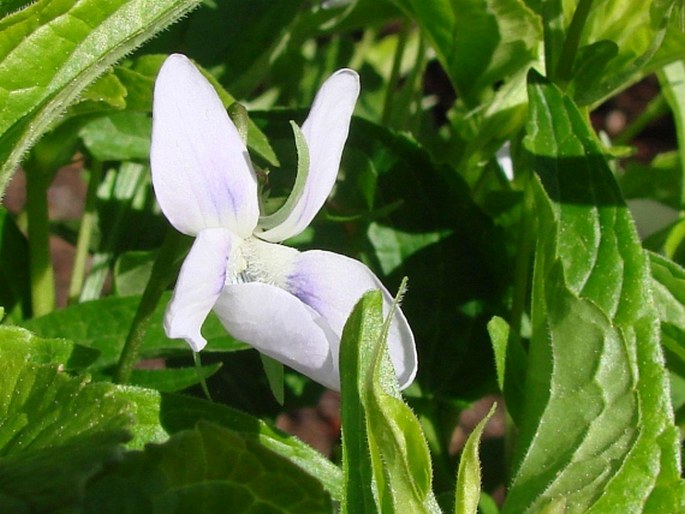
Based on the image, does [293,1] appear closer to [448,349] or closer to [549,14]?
[549,14]

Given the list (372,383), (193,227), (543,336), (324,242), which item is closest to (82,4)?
(193,227)

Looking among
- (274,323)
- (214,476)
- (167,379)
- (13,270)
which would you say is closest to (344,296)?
(274,323)

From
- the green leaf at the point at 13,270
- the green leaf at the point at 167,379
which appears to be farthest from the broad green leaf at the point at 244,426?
the green leaf at the point at 13,270

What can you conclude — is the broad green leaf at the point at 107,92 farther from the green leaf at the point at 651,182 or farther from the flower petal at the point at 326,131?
the green leaf at the point at 651,182

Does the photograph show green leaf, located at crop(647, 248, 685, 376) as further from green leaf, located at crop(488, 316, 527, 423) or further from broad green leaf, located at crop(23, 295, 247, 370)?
broad green leaf, located at crop(23, 295, 247, 370)

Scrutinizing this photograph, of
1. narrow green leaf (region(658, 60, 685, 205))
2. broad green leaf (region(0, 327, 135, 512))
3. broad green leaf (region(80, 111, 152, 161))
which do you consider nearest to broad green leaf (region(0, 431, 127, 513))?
broad green leaf (region(0, 327, 135, 512))

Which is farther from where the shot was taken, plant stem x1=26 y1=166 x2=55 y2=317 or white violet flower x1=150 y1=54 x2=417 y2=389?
plant stem x1=26 y1=166 x2=55 y2=317
